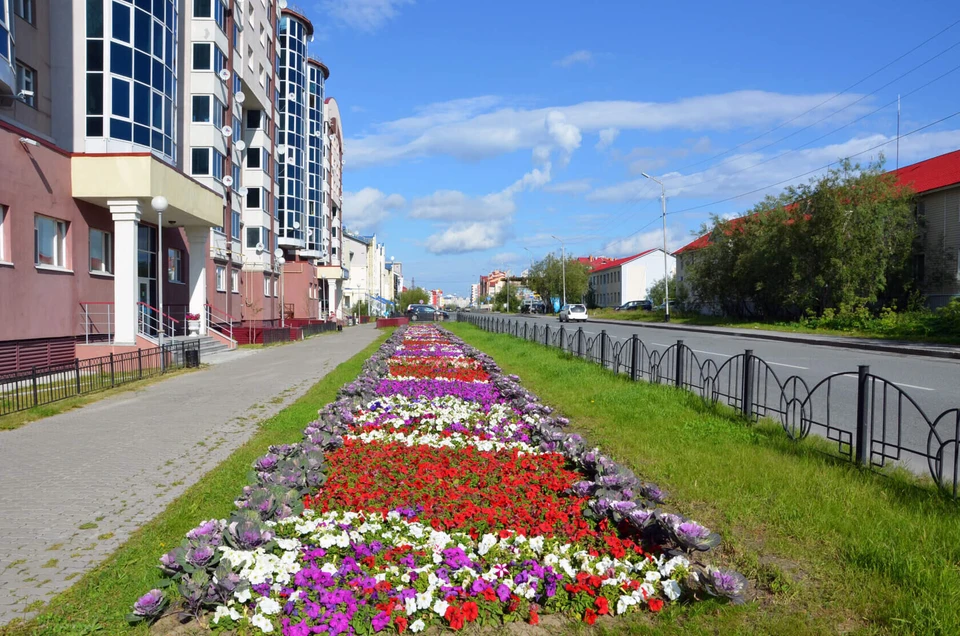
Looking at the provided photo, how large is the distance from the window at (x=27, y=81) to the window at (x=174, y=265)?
300 inches

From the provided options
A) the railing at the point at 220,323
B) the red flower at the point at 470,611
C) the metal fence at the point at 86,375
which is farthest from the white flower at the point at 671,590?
the railing at the point at 220,323

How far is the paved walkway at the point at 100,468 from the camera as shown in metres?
4.51

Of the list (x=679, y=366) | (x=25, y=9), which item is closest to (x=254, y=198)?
(x=25, y=9)

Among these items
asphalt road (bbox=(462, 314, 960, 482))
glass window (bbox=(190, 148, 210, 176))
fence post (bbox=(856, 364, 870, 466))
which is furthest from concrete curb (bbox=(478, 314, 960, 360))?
glass window (bbox=(190, 148, 210, 176))

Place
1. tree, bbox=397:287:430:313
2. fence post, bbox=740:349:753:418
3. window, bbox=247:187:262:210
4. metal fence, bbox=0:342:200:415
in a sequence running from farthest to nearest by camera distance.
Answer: tree, bbox=397:287:430:313 → window, bbox=247:187:262:210 → metal fence, bbox=0:342:200:415 → fence post, bbox=740:349:753:418

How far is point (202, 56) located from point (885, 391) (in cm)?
3073

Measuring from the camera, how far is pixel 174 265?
25781 mm

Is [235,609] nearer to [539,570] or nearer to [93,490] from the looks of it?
[539,570]

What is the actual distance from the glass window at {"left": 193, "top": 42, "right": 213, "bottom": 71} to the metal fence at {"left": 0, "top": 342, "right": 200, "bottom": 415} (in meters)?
15.8

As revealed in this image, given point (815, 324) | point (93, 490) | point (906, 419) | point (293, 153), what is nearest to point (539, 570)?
point (93, 490)

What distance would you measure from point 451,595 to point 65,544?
9.70 feet

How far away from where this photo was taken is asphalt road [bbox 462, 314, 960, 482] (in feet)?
23.1

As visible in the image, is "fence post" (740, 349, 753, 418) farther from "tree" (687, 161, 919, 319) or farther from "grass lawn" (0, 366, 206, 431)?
"tree" (687, 161, 919, 319)

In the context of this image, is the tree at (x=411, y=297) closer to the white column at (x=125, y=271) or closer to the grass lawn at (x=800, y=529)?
the white column at (x=125, y=271)
